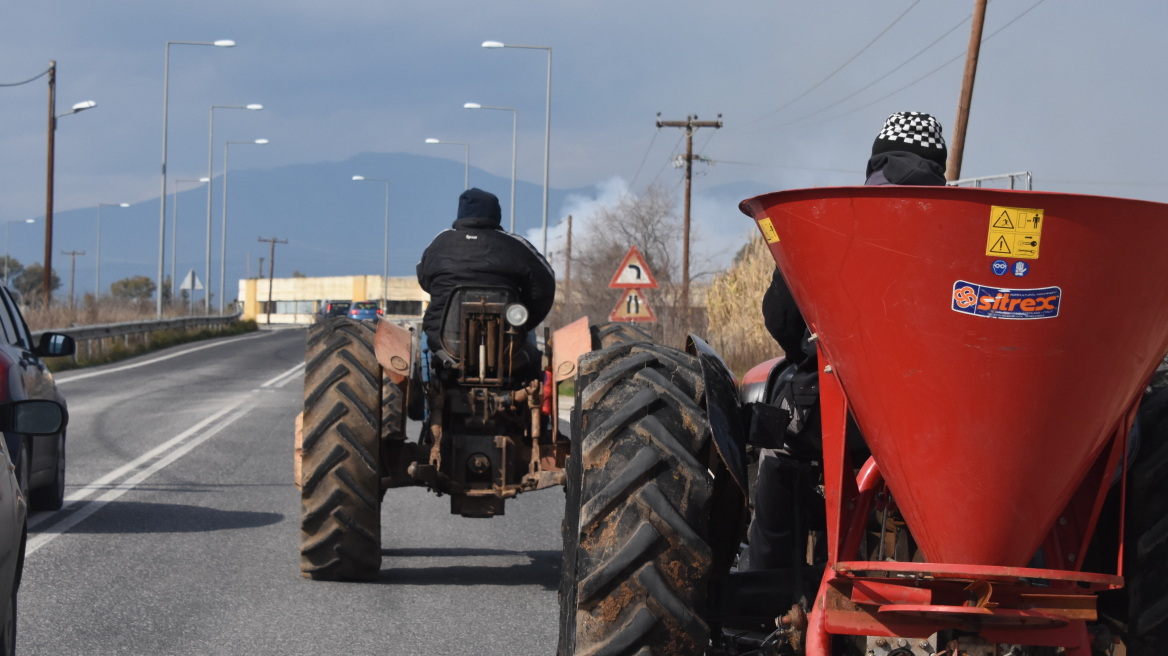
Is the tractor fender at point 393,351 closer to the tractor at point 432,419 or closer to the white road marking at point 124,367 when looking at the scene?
the tractor at point 432,419

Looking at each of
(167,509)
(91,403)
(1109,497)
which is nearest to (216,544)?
(167,509)

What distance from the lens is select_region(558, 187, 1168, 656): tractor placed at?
3094 mm

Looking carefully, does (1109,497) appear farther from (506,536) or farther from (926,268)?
(506,536)

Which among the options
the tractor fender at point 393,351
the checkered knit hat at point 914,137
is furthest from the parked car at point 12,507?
the tractor fender at point 393,351

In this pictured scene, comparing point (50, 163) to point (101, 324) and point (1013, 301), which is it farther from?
point (1013, 301)

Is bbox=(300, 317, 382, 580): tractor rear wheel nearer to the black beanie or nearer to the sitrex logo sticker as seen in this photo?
the black beanie

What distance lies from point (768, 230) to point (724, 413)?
3.25 feet

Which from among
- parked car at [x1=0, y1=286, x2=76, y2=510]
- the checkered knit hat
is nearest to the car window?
parked car at [x1=0, y1=286, x2=76, y2=510]

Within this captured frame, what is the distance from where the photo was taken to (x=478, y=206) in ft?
26.6

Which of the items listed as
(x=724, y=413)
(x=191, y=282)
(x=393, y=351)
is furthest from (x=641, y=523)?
(x=191, y=282)

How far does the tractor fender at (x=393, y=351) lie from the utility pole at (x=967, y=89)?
16756mm

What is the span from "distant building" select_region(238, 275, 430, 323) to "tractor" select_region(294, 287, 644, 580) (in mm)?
117378

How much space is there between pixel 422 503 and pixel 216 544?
2.89 m

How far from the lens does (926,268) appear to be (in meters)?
3.16
